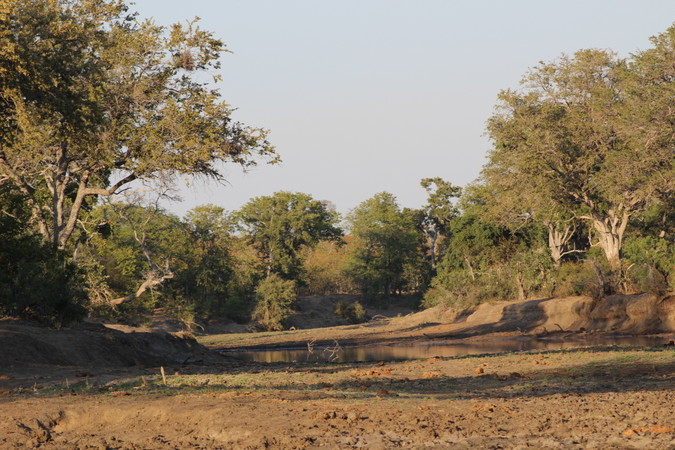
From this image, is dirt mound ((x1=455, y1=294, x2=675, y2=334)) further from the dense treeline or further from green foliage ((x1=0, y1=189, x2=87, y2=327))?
green foliage ((x1=0, y1=189, x2=87, y2=327))

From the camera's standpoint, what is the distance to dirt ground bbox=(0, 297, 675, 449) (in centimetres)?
851

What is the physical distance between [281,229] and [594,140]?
1199 inches

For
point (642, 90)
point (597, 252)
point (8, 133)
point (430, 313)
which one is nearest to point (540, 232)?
point (597, 252)

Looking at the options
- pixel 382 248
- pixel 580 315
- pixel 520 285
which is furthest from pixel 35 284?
pixel 382 248

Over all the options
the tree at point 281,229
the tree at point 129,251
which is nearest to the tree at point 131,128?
the tree at point 129,251

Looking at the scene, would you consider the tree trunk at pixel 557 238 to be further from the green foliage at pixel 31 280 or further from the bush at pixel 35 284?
the bush at pixel 35 284

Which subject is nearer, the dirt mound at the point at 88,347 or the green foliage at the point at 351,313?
the dirt mound at the point at 88,347

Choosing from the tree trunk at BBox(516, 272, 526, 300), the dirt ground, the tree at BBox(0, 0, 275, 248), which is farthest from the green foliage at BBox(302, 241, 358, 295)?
the dirt ground

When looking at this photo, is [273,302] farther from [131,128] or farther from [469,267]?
[131,128]

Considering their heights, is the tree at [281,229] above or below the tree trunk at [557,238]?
above

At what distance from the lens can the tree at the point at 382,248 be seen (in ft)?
237

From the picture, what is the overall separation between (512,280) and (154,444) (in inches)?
1459

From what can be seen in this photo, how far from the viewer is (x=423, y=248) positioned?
78.8 m

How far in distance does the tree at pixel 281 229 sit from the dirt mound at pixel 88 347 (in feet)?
124
